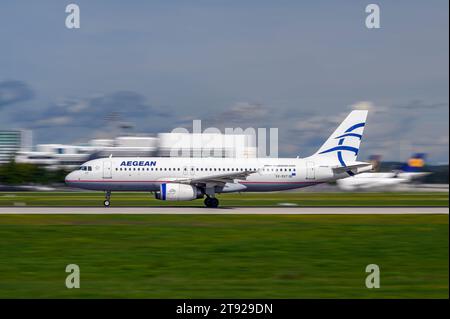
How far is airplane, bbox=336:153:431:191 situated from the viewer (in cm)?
9569

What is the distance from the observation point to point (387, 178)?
9944 cm

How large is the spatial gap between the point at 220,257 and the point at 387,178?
81.4 m

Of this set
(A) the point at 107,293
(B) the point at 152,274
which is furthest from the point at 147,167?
(A) the point at 107,293

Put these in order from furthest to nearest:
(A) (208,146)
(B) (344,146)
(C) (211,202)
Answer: (A) (208,146) → (B) (344,146) → (C) (211,202)

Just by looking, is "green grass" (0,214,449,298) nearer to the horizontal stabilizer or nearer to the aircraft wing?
the aircraft wing

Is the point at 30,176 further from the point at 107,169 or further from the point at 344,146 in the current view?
the point at 344,146

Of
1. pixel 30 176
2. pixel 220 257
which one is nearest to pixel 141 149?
pixel 30 176

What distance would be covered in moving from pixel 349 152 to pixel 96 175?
68.7ft

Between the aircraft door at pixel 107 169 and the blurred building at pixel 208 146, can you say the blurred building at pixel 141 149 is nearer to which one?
the blurred building at pixel 208 146

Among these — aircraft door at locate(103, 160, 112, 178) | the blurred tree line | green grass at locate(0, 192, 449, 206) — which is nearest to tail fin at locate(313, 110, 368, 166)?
green grass at locate(0, 192, 449, 206)

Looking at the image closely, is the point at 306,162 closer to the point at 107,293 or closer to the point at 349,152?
the point at 349,152

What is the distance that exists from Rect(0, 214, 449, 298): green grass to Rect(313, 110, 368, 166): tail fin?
18064 mm

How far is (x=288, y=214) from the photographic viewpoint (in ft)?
129

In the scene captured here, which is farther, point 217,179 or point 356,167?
point 356,167
